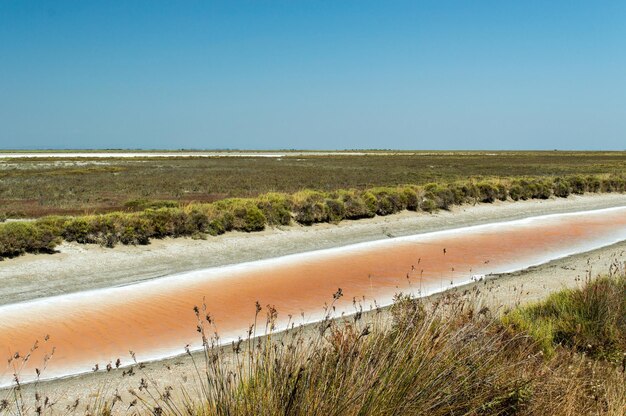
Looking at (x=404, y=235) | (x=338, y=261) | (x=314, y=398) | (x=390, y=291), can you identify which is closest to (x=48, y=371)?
(x=314, y=398)

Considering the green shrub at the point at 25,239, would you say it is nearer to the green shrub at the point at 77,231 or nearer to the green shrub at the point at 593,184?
the green shrub at the point at 77,231

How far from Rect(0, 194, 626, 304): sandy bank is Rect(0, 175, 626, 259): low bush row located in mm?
356

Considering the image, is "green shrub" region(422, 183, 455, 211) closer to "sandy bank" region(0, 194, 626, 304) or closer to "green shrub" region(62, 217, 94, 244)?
"sandy bank" region(0, 194, 626, 304)

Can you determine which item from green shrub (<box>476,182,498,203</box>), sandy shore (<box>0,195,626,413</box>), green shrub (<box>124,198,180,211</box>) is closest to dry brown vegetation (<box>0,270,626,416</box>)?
sandy shore (<box>0,195,626,413</box>)

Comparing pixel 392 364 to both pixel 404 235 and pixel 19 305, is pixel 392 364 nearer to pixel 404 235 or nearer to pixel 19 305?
pixel 19 305

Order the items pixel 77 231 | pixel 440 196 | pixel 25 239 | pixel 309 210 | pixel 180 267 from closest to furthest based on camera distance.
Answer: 1. pixel 25 239
2. pixel 180 267
3. pixel 77 231
4. pixel 309 210
5. pixel 440 196

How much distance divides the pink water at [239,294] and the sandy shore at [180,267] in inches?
26.2

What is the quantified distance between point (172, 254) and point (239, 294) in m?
4.57

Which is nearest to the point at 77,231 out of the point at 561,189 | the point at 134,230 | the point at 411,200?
the point at 134,230

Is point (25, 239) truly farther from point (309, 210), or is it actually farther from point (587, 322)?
point (587, 322)

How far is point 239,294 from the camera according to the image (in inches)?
487

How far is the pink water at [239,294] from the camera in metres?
8.95

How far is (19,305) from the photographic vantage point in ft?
38.4

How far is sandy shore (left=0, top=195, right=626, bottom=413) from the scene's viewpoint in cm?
702
